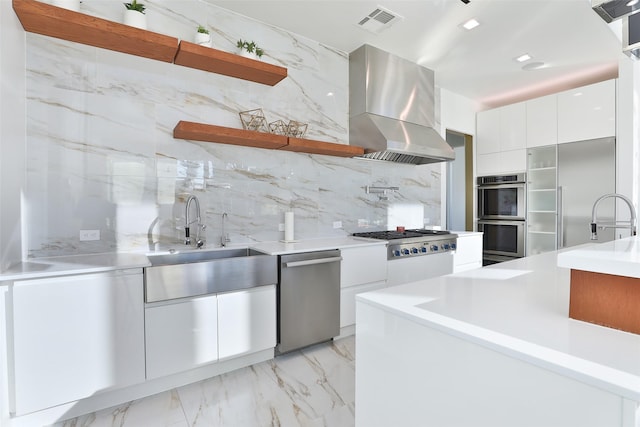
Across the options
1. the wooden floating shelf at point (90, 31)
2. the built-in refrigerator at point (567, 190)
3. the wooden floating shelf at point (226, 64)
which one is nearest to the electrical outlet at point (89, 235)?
the wooden floating shelf at point (90, 31)

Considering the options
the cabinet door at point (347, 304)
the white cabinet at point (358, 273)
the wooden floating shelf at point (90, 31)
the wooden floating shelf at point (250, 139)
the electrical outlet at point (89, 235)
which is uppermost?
the wooden floating shelf at point (90, 31)

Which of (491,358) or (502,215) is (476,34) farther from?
(491,358)

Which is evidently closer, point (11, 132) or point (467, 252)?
point (11, 132)

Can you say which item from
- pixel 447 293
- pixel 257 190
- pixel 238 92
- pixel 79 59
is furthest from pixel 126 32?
pixel 447 293

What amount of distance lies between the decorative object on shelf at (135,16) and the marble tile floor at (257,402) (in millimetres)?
2461

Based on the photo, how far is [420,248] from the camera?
331 cm

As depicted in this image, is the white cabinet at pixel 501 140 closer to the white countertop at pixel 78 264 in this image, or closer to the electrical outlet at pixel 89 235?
the white countertop at pixel 78 264

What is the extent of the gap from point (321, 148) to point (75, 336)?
2.26m

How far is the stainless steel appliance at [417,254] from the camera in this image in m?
3.13

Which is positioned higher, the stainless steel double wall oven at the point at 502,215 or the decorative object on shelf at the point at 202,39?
the decorative object on shelf at the point at 202,39

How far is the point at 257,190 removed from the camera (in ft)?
9.75

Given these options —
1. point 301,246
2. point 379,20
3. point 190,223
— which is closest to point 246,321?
point 301,246

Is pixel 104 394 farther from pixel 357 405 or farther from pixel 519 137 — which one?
pixel 519 137

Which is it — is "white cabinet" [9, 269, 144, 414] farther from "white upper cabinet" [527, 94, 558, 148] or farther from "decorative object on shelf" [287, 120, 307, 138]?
"white upper cabinet" [527, 94, 558, 148]
